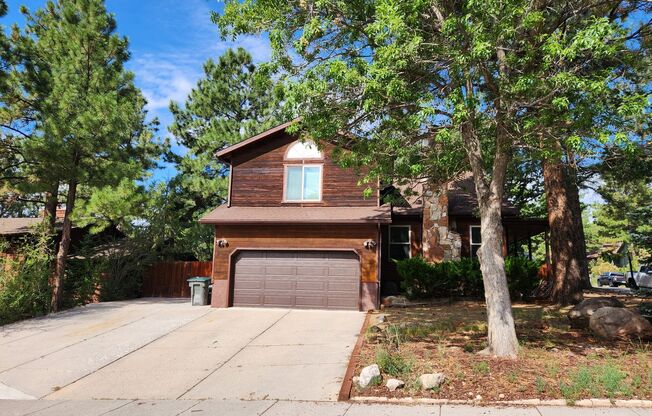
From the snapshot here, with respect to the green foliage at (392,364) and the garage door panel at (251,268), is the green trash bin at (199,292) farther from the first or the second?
the green foliage at (392,364)

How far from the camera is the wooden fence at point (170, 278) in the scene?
1881cm

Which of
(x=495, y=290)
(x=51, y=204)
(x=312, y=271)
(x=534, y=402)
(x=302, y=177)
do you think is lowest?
(x=534, y=402)

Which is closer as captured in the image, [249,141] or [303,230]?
[303,230]

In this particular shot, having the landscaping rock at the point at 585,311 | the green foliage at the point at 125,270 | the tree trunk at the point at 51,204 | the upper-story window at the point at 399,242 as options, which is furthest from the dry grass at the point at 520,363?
the tree trunk at the point at 51,204

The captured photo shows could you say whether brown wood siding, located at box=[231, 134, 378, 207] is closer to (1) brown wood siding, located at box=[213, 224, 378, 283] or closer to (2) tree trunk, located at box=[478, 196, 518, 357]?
(1) brown wood siding, located at box=[213, 224, 378, 283]

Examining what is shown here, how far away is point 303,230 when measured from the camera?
576 inches

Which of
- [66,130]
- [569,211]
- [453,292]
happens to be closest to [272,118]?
[66,130]

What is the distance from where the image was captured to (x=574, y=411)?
18.4ft

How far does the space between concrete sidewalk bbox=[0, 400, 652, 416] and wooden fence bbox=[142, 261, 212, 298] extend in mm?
11702

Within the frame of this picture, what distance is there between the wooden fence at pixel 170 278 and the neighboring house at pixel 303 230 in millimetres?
4178

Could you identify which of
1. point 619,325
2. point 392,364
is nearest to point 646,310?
point 619,325

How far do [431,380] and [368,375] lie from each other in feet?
3.17

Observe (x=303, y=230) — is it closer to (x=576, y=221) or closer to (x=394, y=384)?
(x=394, y=384)

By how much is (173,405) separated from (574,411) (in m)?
5.65
